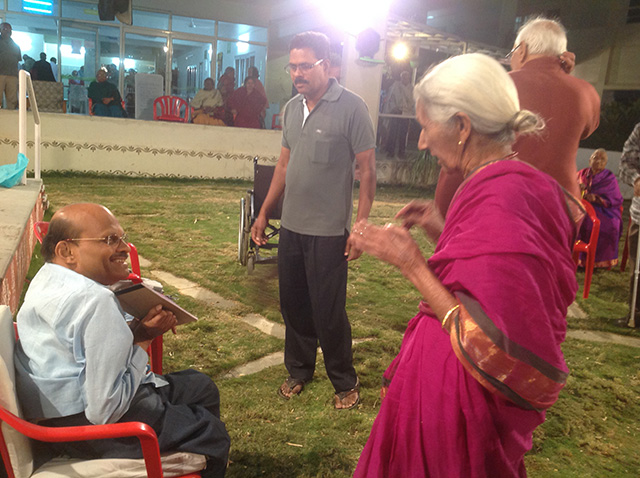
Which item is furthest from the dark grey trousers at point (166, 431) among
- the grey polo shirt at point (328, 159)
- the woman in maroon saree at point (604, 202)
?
the woman in maroon saree at point (604, 202)

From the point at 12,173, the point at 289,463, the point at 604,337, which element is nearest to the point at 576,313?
the point at 604,337

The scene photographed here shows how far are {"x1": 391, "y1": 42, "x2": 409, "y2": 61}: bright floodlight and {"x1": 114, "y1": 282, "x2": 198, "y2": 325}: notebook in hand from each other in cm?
1259

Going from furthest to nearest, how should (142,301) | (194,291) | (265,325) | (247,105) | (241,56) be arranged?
(241,56) < (247,105) < (194,291) < (265,325) < (142,301)

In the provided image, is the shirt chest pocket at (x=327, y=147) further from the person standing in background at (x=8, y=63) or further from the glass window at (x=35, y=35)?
the glass window at (x=35, y=35)

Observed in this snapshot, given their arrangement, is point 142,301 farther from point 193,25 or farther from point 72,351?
point 193,25

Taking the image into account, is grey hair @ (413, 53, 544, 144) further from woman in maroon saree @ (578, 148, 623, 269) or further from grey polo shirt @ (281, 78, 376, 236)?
woman in maroon saree @ (578, 148, 623, 269)

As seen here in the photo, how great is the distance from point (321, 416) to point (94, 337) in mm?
1817

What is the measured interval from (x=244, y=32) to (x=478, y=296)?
1825 cm

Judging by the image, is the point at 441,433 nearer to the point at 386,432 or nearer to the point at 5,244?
the point at 386,432

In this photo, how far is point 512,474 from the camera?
58.1 inches

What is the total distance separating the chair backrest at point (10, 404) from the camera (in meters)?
1.54

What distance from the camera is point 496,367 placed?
1298mm

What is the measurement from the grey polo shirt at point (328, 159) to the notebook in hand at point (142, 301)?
3.68 feet

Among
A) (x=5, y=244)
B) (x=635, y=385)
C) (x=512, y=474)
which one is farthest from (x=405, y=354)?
(x=635, y=385)
